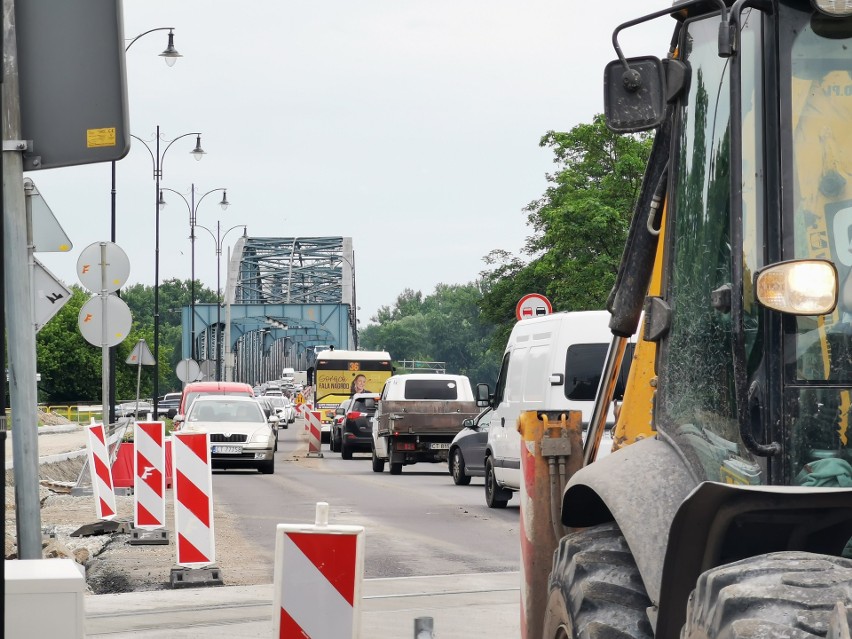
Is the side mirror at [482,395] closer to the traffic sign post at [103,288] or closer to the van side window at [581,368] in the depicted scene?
the van side window at [581,368]

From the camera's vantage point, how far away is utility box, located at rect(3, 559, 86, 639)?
4.10 meters

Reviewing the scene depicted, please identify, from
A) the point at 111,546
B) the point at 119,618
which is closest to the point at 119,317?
the point at 111,546

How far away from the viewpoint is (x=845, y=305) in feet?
→ 12.0

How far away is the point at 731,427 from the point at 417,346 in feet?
619

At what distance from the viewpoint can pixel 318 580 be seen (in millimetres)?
5266

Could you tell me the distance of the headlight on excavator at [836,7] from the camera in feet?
12.1

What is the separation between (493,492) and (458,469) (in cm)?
573

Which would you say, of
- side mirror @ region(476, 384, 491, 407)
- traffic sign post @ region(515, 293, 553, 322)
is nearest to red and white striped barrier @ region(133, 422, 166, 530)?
side mirror @ region(476, 384, 491, 407)

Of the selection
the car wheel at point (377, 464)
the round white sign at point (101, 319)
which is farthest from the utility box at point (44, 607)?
the car wheel at point (377, 464)

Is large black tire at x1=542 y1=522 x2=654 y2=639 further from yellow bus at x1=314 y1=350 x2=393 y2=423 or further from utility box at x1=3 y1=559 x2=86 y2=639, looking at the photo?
yellow bus at x1=314 y1=350 x2=393 y2=423

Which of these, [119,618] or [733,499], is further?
[119,618]

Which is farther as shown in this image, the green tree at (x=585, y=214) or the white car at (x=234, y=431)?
the green tree at (x=585, y=214)

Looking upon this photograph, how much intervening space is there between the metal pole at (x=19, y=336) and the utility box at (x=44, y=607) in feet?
4.04

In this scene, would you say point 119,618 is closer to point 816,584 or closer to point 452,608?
point 452,608
